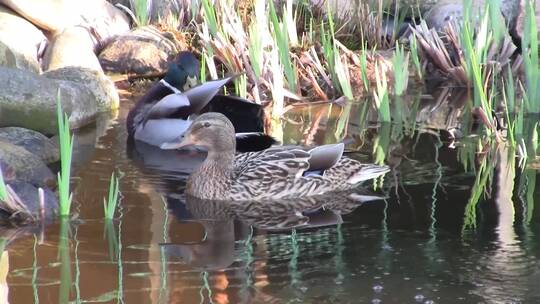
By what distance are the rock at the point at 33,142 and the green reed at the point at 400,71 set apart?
329 centimetres

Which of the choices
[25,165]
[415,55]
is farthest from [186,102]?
[415,55]

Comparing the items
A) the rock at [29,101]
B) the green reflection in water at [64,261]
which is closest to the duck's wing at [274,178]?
the green reflection in water at [64,261]

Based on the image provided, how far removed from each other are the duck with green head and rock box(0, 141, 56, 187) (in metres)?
1.52

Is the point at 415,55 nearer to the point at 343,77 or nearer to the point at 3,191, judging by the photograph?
the point at 343,77

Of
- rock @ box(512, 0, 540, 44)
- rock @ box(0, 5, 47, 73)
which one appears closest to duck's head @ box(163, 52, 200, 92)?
rock @ box(0, 5, 47, 73)

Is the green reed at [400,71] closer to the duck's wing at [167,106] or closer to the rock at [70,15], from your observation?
the duck's wing at [167,106]

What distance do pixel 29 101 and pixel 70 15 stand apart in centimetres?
349

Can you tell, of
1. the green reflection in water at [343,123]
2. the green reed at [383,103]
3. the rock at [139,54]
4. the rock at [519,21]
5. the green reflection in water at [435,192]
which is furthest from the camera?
the rock at [519,21]

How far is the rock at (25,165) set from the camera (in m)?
7.69

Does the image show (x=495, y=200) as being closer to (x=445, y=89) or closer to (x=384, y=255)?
(x=384, y=255)

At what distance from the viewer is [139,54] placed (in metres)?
12.1

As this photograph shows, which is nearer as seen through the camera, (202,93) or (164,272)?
(164,272)

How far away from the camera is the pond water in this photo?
5.59 m

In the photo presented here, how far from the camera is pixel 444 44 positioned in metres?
12.5
